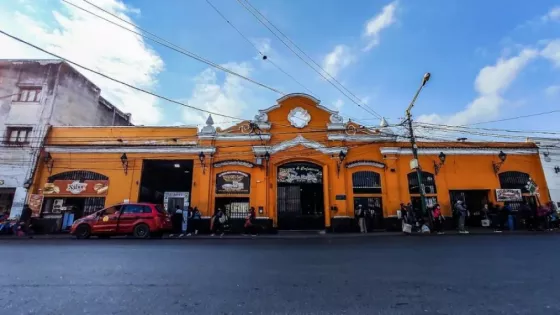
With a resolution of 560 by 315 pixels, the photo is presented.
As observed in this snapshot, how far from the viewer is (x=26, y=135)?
19062 mm

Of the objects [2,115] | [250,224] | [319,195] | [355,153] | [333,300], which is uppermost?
[2,115]

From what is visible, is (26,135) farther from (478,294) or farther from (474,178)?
(474,178)

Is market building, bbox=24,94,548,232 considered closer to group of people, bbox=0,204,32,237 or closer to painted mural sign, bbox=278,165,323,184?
painted mural sign, bbox=278,165,323,184

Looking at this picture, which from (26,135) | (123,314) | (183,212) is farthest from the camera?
(26,135)

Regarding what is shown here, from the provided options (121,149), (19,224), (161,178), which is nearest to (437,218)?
(161,178)

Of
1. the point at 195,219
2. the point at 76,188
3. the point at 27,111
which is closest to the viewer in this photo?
the point at 195,219

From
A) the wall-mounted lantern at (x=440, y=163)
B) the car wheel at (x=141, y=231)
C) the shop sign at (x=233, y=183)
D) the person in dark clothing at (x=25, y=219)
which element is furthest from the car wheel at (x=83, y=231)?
the wall-mounted lantern at (x=440, y=163)

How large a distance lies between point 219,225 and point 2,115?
1673cm

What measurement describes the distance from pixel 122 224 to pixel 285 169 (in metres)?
9.62

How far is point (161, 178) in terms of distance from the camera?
21125 mm

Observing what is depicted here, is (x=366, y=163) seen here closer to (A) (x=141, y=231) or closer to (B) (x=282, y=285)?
(A) (x=141, y=231)

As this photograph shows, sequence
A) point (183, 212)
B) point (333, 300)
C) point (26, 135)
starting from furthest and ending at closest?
point (26, 135), point (183, 212), point (333, 300)

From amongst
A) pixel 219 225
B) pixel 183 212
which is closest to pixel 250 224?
pixel 219 225

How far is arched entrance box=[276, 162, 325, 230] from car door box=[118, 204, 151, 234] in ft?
25.2
